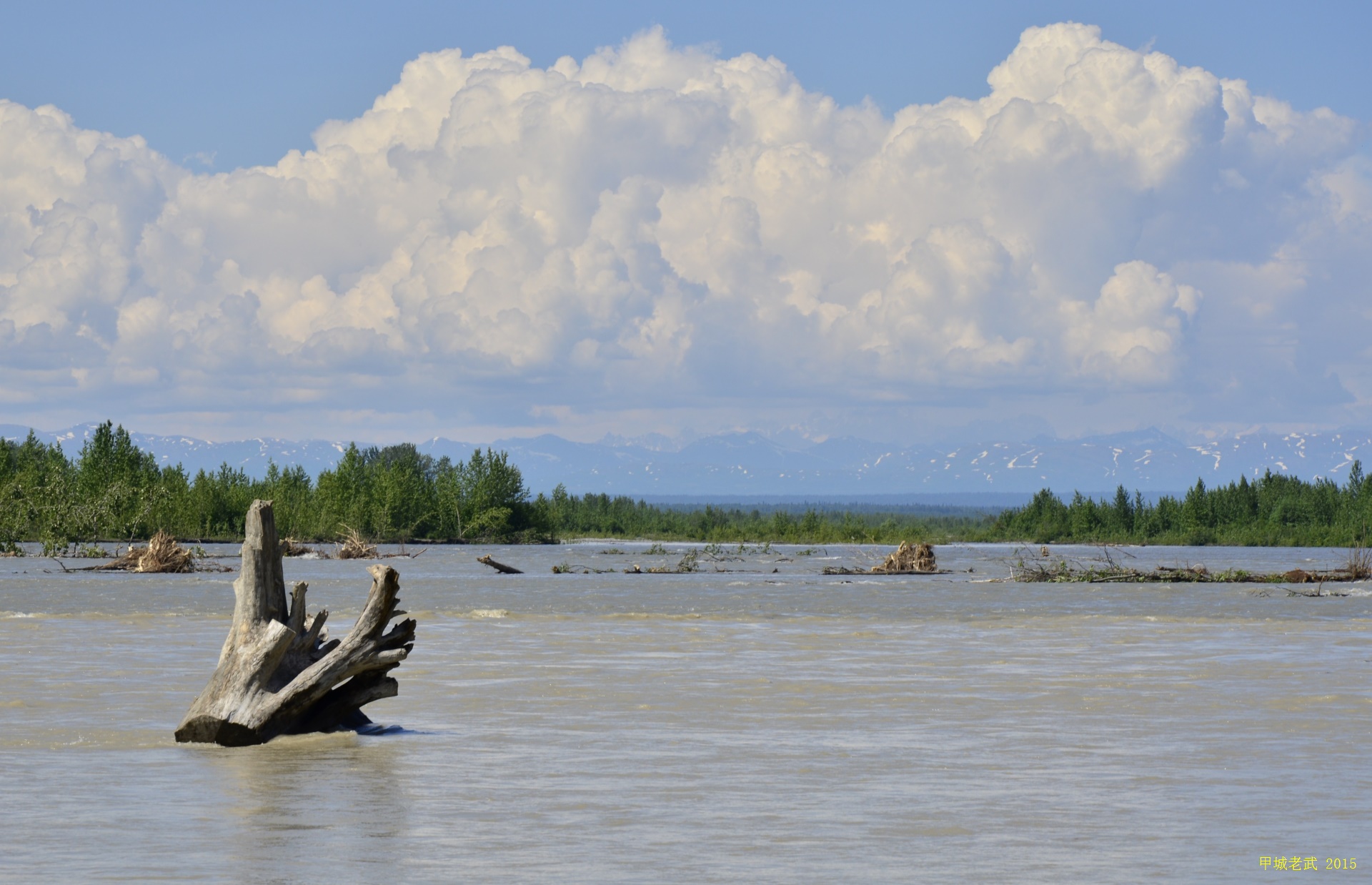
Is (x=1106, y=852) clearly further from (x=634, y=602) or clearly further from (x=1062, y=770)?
(x=634, y=602)

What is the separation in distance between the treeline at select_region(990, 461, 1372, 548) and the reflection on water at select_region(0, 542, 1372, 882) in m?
82.0

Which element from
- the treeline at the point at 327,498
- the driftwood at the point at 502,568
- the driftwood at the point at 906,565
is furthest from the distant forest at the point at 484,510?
the driftwood at the point at 906,565

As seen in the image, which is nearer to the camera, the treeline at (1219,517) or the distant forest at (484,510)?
the distant forest at (484,510)

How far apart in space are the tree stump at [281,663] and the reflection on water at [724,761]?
0.36 meters

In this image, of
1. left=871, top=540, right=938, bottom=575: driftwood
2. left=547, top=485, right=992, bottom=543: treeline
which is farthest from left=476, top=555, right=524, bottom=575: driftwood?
left=547, top=485, right=992, bottom=543: treeline

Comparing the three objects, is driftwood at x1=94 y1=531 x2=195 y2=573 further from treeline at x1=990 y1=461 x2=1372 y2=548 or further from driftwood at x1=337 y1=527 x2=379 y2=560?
treeline at x1=990 y1=461 x2=1372 y2=548

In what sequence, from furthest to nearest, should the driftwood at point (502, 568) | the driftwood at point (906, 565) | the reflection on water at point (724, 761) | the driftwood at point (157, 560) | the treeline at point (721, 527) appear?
the treeline at point (721, 527), the driftwood at point (906, 565), the driftwood at point (157, 560), the driftwood at point (502, 568), the reflection on water at point (724, 761)

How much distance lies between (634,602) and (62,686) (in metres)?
24.9

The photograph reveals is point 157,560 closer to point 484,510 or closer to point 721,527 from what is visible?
point 484,510

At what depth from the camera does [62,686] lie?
23.1 meters

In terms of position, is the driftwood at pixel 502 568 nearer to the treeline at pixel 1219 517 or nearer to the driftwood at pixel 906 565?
the driftwood at pixel 906 565

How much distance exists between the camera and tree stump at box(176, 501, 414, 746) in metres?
17.1

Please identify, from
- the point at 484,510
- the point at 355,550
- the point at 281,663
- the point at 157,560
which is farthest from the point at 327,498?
the point at 281,663

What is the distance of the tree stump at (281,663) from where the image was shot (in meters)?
A: 17.1
